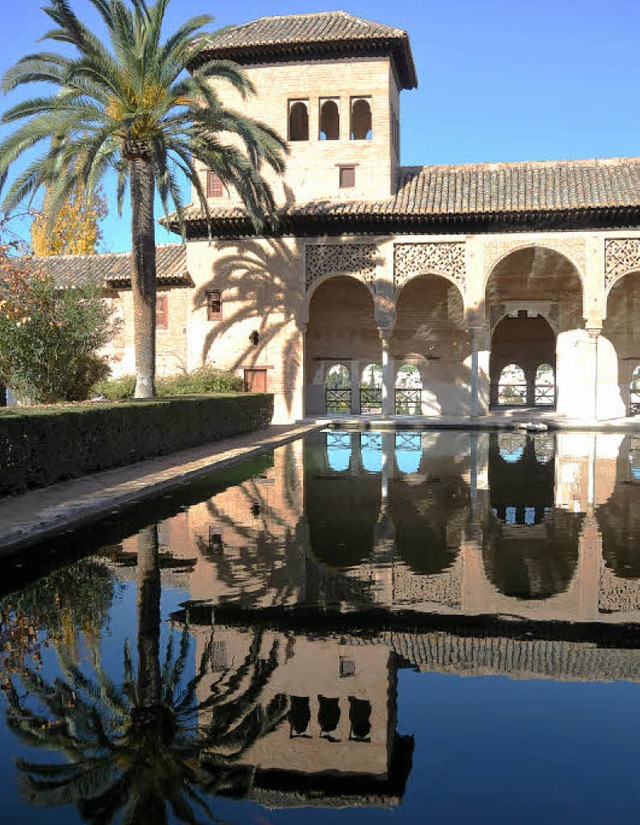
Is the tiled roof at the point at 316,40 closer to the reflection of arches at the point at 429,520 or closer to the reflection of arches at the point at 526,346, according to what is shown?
the reflection of arches at the point at 526,346

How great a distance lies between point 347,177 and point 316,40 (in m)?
3.91

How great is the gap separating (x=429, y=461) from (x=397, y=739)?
1113 centimetres

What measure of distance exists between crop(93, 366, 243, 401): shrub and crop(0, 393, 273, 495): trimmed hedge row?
400 centimetres

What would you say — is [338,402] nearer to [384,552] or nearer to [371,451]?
[371,451]

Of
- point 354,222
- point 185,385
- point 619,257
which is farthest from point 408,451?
point 619,257

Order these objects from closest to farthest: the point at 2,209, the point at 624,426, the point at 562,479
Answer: the point at 562,479 < the point at 2,209 < the point at 624,426

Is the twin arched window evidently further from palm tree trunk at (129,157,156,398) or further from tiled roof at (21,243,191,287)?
palm tree trunk at (129,157,156,398)

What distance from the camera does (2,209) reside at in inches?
619

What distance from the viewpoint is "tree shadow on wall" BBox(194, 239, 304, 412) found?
80.3 ft

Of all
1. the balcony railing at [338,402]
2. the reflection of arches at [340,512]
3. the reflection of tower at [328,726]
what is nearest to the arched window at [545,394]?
the balcony railing at [338,402]

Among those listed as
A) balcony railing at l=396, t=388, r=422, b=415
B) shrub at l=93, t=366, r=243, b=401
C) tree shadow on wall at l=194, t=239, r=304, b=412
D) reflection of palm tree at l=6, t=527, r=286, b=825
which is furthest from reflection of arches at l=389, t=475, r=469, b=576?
balcony railing at l=396, t=388, r=422, b=415

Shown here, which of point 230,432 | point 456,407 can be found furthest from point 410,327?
point 230,432

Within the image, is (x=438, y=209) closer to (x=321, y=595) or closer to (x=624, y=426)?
(x=624, y=426)

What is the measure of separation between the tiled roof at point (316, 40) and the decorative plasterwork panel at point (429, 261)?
5.80 metres
